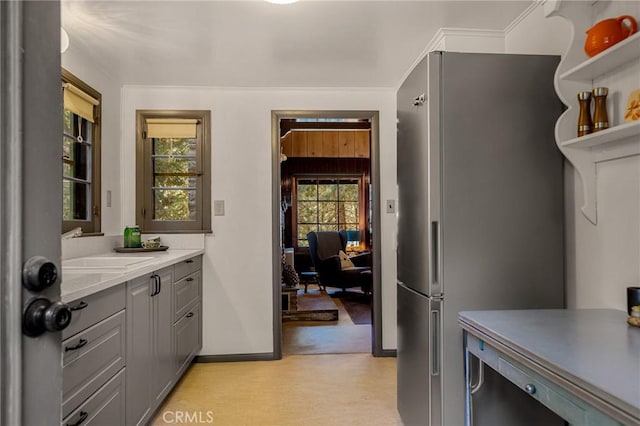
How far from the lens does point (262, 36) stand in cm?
241

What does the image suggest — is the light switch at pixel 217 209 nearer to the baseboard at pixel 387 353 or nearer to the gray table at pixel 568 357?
the baseboard at pixel 387 353

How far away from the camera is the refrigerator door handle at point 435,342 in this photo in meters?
1.70

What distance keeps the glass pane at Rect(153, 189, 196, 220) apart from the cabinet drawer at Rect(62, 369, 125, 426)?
66.5 inches

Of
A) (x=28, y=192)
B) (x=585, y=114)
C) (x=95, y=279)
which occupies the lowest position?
(x=95, y=279)

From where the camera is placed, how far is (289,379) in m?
2.89

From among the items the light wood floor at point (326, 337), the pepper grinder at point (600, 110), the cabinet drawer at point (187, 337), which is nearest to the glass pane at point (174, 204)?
the cabinet drawer at point (187, 337)

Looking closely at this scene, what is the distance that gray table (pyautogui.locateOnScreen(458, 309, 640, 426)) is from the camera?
841mm

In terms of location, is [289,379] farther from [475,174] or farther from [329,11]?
[329,11]

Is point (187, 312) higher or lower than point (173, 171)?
lower

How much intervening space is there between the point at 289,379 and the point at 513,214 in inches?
77.7

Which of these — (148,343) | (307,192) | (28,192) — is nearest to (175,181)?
(148,343)

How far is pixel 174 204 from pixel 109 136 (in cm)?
70

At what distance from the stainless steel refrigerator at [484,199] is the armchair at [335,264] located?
3.96 meters

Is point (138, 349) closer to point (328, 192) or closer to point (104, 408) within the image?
point (104, 408)
